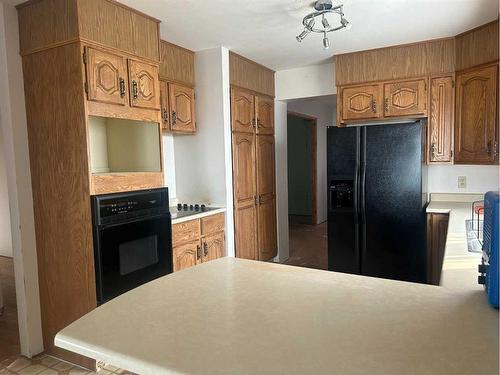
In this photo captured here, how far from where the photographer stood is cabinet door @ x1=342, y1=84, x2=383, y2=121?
11.4 ft

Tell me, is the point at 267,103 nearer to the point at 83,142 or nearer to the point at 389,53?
the point at 389,53

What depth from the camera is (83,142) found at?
2.11m

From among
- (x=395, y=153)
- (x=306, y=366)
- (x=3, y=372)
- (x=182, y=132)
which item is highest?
(x=182, y=132)

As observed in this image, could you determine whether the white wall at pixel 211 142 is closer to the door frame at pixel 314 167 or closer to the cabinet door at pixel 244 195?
the cabinet door at pixel 244 195

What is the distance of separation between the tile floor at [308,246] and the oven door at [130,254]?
2.17 m

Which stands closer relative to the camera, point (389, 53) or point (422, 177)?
point (422, 177)

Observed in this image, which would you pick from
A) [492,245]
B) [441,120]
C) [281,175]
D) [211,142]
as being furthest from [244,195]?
[492,245]

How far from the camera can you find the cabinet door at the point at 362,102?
348 centimetres

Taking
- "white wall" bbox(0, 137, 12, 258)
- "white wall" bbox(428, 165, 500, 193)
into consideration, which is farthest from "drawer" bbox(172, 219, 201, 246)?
"white wall" bbox(0, 137, 12, 258)

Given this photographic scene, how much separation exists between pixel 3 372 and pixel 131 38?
2.28 m

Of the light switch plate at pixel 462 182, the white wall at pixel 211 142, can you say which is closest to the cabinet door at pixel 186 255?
the white wall at pixel 211 142

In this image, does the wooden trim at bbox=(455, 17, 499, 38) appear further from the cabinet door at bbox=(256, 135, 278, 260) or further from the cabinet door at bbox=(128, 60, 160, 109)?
the cabinet door at bbox=(128, 60, 160, 109)

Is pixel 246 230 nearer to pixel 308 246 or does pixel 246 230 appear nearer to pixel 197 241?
pixel 197 241

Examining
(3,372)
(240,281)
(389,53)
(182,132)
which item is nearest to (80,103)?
(182,132)
